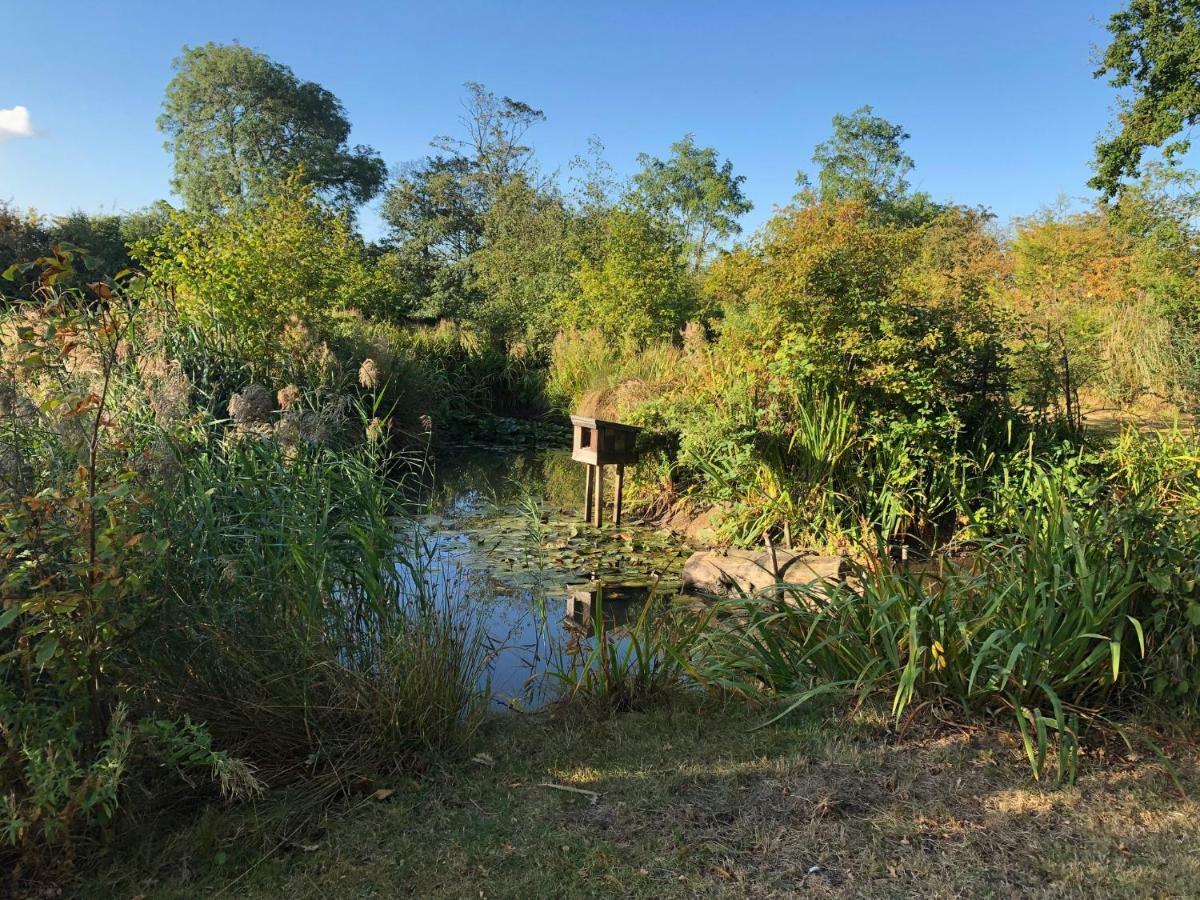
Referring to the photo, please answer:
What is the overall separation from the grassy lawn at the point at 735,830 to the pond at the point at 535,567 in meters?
1.05

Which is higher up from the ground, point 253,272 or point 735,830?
point 253,272

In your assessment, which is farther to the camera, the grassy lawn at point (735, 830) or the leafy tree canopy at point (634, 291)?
the leafy tree canopy at point (634, 291)

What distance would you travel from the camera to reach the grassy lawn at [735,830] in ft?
7.49

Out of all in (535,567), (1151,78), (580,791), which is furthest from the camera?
(1151,78)

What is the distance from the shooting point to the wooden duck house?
790 centimetres

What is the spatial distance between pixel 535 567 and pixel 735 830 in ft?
13.4

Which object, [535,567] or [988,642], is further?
[535,567]

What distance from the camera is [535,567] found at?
6.52 metres

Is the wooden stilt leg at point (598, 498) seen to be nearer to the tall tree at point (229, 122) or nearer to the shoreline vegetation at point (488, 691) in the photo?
the shoreline vegetation at point (488, 691)

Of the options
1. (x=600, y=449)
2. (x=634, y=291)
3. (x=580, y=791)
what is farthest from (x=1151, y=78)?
(x=580, y=791)

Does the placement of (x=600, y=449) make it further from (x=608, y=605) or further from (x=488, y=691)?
(x=488, y=691)

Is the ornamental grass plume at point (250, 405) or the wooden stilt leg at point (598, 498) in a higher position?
the ornamental grass plume at point (250, 405)

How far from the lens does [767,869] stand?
2.35m

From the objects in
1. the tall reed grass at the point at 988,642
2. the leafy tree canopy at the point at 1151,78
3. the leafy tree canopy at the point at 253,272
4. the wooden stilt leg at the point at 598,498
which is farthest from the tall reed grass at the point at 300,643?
the leafy tree canopy at the point at 1151,78
